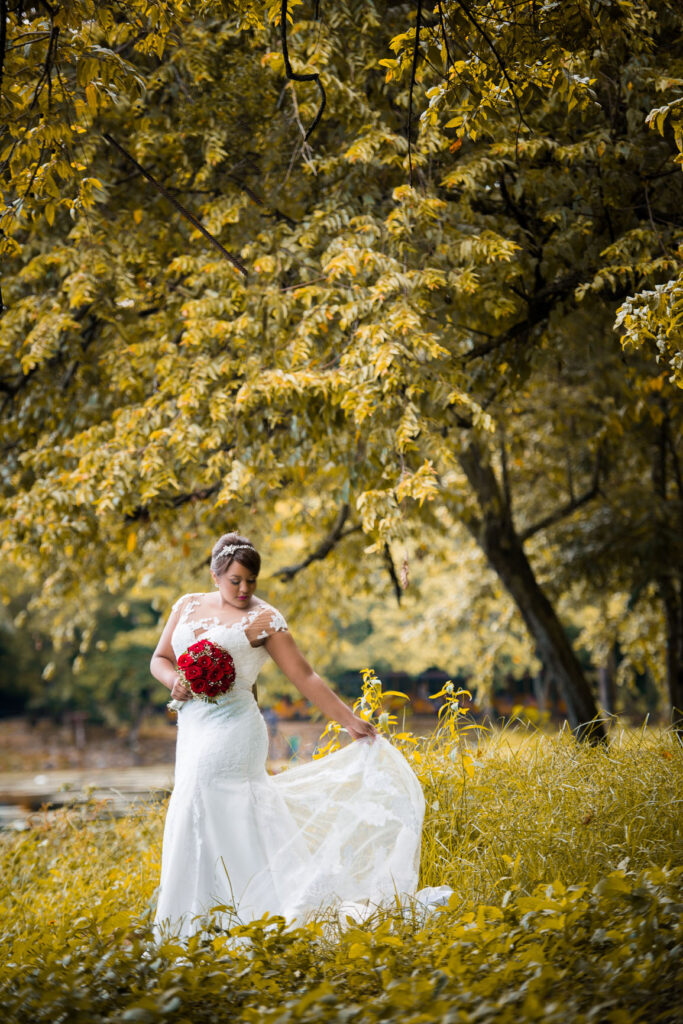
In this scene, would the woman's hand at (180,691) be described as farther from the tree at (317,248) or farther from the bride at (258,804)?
the tree at (317,248)

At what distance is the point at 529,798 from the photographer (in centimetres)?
538

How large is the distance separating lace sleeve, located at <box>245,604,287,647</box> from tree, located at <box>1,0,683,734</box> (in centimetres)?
139

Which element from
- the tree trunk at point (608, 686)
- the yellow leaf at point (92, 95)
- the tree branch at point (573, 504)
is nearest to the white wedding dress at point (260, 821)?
the yellow leaf at point (92, 95)

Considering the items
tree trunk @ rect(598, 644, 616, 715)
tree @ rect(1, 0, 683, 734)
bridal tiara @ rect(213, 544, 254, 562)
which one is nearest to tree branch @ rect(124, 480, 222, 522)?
tree @ rect(1, 0, 683, 734)

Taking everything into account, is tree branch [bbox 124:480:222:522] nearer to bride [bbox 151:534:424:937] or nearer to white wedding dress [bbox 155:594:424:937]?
bride [bbox 151:534:424:937]

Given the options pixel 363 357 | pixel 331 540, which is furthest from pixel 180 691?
pixel 331 540

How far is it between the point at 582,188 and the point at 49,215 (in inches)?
152

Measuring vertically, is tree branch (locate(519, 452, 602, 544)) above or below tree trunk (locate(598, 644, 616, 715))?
above

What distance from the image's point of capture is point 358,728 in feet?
17.3

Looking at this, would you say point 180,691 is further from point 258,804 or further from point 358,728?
point 358,728

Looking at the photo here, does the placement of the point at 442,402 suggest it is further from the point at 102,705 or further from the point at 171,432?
the point at 102,705

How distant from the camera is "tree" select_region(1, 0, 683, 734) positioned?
6.28 meters

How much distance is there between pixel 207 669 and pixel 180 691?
0.78ft

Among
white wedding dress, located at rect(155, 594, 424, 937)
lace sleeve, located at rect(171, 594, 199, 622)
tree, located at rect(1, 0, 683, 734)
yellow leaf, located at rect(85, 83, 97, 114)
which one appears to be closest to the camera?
yellow leaf, located at rect(85, 83, 97, 114)
